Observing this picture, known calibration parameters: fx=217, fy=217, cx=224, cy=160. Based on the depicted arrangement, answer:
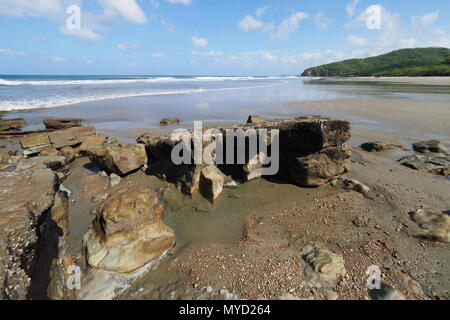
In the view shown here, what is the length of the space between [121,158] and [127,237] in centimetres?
279

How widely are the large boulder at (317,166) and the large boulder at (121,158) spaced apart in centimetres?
367

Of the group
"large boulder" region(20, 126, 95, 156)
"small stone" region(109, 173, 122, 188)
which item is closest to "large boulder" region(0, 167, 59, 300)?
"small stone" region(109, 173, 122, 188)

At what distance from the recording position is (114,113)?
14.2 meters

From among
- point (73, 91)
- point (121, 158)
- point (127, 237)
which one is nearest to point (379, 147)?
point (127, 237)

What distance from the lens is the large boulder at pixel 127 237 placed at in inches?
118

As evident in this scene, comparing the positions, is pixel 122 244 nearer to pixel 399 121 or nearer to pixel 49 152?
pixel 49 152

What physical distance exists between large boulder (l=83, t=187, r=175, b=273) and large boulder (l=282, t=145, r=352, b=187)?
2898mm

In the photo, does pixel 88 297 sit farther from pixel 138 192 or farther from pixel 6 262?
pixel 138 192

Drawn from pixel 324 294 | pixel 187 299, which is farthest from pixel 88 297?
pixel 324 294

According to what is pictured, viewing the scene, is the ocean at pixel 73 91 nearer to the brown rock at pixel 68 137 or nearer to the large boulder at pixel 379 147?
the brown rock at pixel 68 137

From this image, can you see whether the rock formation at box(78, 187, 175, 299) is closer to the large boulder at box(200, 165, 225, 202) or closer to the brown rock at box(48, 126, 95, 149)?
the large boulder at box(200, 165, 225, 202)

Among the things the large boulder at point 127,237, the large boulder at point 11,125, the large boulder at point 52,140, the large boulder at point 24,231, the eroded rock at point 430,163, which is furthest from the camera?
the large boulder at point 11,125

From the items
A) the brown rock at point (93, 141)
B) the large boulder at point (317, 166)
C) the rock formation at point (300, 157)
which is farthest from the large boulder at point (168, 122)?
the large boulder at point (317, 166)
